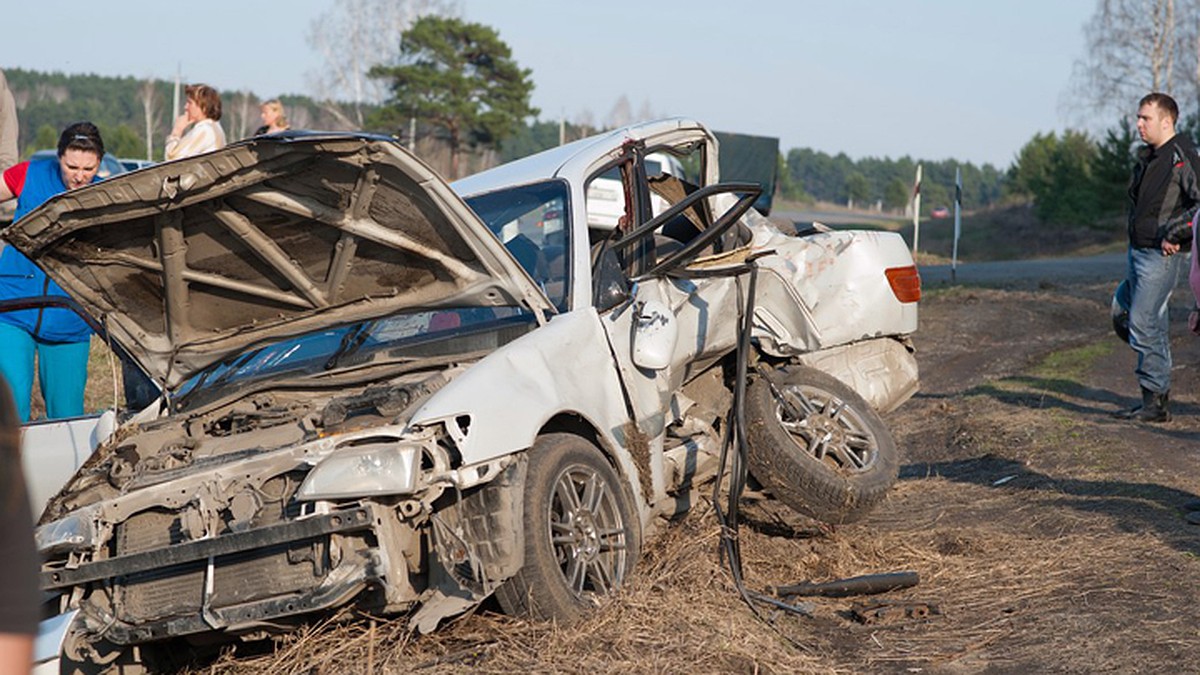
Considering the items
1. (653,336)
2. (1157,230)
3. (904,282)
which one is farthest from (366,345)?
(1157,230)

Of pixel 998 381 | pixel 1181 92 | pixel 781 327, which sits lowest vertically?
pixel 998 381

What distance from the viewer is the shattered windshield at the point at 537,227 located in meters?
5.96

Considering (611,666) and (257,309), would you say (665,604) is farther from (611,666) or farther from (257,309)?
(257,309)

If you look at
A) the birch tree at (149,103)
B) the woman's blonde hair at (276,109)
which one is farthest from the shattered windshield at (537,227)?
the birch tree at (149,103)

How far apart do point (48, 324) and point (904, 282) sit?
14.6 ft

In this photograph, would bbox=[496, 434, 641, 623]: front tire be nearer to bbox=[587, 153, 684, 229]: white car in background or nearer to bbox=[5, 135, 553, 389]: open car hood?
bbox=[5, 135, 553, 389]: open car hood

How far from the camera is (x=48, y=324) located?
7.13 metres

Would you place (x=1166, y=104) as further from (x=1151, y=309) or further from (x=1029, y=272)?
(x=1029, y=272)

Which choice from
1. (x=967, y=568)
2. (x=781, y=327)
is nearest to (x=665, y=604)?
(x=967, y=568)

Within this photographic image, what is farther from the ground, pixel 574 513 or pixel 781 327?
pixel 781 327

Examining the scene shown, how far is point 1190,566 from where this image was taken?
6.10m

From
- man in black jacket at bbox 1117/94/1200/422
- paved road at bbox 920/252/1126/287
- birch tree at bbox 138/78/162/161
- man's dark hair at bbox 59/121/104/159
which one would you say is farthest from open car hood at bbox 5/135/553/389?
birch tree at bbox 138/78/162/161

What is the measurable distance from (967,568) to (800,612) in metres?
1.02

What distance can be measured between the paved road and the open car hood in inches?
656
